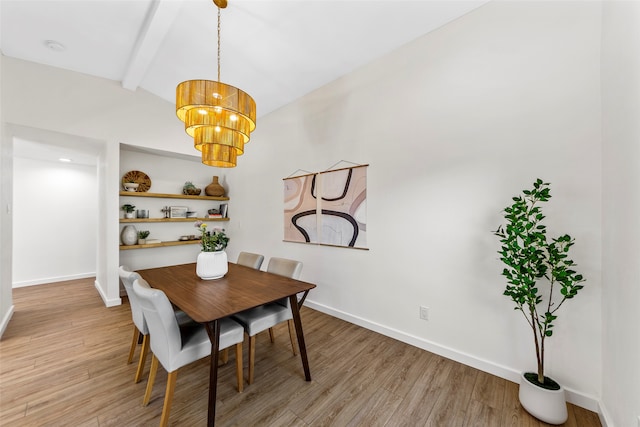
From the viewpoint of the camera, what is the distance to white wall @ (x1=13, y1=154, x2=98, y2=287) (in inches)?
161

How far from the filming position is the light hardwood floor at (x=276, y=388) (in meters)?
1.52

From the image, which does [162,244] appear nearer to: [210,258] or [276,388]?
[210,258]

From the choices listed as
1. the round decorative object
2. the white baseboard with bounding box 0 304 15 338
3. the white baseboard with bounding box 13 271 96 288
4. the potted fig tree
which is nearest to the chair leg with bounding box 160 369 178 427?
the potted fig tree

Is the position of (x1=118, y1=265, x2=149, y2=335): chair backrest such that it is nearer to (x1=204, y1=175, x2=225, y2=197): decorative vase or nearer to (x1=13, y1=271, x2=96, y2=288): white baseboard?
(x1=204, y1=175, x2=225, y2=197): decorative vase

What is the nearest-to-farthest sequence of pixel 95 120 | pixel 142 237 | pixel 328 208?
pixel 328 208 → pixel 95 120 → pixel 142 237

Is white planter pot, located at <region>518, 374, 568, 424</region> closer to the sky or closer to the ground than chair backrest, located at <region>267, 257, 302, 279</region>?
closer to the ground

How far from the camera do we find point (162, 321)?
4.38 feet

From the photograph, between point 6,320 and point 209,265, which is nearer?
point 209,265

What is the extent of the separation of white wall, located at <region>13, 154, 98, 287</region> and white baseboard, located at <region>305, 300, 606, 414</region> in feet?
17.2

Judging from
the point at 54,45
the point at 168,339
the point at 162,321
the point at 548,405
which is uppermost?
the point at 54,45

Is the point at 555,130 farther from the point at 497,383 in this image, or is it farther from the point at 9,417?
the point at 9,417

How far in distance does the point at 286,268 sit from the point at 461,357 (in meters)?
1.73

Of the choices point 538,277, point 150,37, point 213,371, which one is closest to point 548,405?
point 538,277

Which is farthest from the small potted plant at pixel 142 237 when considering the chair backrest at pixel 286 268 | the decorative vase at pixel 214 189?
the chair backrest at pixel 286 268
